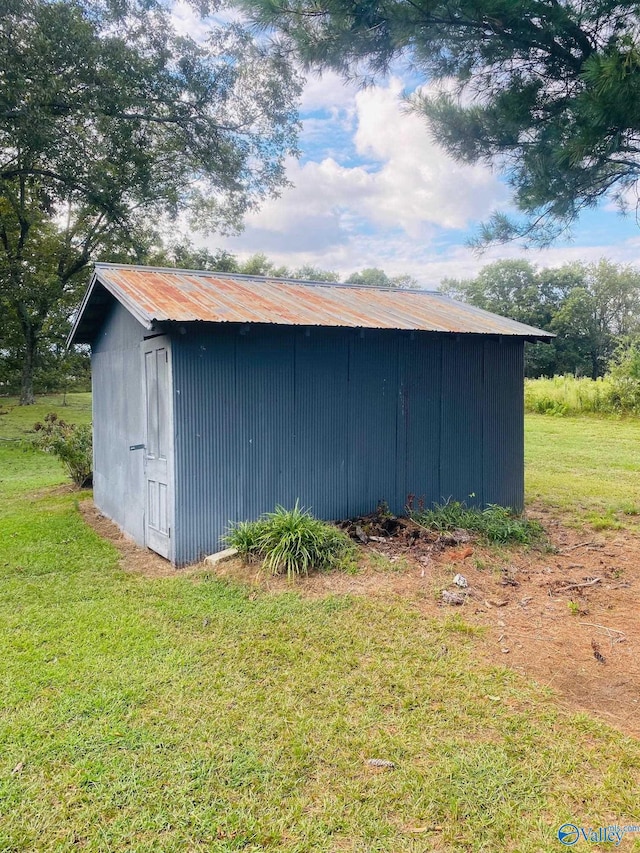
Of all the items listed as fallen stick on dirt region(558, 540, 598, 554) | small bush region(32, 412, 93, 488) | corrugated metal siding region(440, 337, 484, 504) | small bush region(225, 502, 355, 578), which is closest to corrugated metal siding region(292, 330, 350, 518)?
small bush region(225, 502, 355, 578)

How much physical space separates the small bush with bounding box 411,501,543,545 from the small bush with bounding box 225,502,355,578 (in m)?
1.33

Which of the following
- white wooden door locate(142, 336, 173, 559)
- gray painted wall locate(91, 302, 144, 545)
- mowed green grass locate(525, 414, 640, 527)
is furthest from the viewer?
mowed green grass locate(525, 414, 640, 527)

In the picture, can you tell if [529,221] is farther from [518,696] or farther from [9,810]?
[9,810]

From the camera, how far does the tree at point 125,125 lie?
35.7 feet

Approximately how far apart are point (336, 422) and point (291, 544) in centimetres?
167

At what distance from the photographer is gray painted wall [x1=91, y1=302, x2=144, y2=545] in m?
5.86

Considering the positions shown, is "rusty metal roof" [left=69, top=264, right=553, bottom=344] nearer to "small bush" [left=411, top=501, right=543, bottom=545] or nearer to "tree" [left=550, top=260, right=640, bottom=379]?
"small bush" [left=411, top=501, right=543, bottom=545]

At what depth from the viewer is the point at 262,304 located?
222 inches

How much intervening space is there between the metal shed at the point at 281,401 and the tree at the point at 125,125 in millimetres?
5795

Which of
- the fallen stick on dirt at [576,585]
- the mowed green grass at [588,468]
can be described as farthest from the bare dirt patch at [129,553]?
the mowed green grass at [588,468]

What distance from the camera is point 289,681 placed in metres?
3.03

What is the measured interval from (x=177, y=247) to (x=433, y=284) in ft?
105

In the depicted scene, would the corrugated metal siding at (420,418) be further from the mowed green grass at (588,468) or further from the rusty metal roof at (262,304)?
the mowed green grass at (588,468)

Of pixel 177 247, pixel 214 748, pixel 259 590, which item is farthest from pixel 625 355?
pixel 214 748
